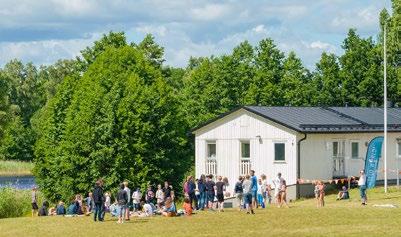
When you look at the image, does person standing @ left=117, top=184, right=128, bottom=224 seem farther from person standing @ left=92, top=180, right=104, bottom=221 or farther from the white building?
the white building

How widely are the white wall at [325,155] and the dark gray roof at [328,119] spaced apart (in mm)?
520

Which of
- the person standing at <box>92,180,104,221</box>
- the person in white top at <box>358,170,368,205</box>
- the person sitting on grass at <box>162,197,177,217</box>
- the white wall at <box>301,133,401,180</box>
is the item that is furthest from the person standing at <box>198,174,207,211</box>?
the white wall at <box>301,133,401,180</box>

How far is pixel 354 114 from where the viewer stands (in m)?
57.1

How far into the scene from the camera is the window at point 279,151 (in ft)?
166

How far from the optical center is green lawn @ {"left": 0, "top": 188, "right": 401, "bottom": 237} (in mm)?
31234

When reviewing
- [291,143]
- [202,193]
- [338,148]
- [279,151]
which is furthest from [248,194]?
[338,148]

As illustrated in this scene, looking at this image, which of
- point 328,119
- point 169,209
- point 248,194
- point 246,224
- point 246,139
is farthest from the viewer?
point 328,119

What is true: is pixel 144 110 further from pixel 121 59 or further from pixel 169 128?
pixel 121 59

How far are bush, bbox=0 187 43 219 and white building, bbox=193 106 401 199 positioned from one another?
10438 mm

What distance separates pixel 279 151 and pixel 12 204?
15.4m

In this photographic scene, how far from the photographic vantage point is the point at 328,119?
53.3 meters

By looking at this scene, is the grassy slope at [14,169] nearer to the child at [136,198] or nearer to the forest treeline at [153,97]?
the forest treeline at [153,97]

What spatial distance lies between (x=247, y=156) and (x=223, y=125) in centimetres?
256

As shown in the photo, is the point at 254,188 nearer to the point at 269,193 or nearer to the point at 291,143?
the point at 269,193
